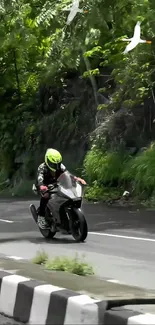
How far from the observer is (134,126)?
20.9m

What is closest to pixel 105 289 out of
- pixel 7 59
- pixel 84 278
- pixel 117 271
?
pixel 84 278

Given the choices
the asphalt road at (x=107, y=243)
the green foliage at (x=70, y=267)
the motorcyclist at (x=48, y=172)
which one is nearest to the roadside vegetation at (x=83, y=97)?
the asphalt road at (x=107, y=243)

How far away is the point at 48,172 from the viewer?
1156 centimetres

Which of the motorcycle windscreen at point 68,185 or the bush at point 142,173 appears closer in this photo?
the motorcycle windscreen at point 68,185

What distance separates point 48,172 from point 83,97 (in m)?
14.5

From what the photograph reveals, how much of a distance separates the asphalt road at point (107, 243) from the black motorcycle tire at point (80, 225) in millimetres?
152

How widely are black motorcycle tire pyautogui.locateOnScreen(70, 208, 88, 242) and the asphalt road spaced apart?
15 centimetres

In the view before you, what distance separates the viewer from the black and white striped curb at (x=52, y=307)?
4.72 metres

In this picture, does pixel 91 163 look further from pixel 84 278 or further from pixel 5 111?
pixel 84 278

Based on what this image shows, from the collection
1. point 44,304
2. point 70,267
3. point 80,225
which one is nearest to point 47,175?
point 80,225

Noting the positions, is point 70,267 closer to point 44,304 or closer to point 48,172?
point 44,304

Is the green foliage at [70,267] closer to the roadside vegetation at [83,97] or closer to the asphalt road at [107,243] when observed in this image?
the asphalt road at [107,243]

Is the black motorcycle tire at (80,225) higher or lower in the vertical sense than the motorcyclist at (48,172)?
lower

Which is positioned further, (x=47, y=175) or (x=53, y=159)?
(x=47, y=175)
